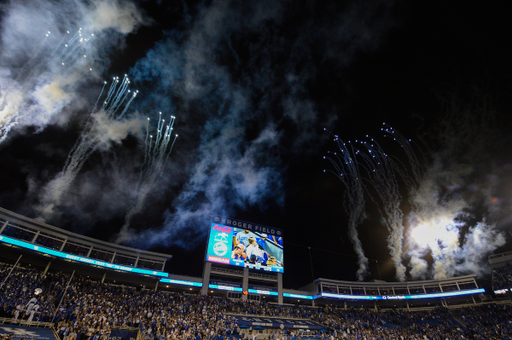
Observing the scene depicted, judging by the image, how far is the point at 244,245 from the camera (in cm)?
4206

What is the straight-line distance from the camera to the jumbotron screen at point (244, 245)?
39906 millimetres

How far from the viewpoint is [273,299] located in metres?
44.2

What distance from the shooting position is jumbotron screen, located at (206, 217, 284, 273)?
3991cm

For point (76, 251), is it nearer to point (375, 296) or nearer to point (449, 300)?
point (375, 296)

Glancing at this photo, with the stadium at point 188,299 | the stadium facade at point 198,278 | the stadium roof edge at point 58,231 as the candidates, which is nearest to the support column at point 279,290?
the stadium facade at point 198,278

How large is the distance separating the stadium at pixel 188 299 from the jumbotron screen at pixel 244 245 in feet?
2.32

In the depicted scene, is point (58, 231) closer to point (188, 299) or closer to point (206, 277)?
point (188, 299)

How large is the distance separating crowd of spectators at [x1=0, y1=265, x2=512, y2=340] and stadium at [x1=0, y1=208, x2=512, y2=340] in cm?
13

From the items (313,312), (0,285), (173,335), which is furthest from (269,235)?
(0,285)

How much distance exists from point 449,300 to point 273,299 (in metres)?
38.6

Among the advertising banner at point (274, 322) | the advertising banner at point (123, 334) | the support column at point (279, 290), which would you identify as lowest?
the advertising banner at point (123, 334)

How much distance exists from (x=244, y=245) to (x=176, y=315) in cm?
1617

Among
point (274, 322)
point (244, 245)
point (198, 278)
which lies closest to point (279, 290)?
point (274, 322)

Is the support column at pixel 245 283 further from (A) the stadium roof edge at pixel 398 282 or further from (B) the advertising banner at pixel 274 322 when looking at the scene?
(A) the stadium roof edge at pixel 398 282
